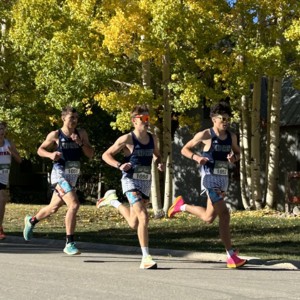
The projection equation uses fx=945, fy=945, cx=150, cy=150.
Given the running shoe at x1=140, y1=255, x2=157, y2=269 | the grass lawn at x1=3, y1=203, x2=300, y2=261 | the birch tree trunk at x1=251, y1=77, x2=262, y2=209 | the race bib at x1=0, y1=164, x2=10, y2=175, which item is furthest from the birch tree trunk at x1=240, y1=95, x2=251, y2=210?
the running shoe at x1=140, y1=255, x2=157, y2=269

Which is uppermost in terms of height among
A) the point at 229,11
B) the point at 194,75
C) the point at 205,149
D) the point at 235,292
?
the point at 229,11

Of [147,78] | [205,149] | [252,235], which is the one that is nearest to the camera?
[205,149]

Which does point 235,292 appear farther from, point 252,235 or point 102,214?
point 102,214

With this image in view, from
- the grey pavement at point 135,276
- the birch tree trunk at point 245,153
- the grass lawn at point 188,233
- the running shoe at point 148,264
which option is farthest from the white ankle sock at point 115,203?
the birch tree trunk at point 245,153

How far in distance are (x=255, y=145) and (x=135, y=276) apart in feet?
57.5

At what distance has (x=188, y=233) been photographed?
59.2 ft

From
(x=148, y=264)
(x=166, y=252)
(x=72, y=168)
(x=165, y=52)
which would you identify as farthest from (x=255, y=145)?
(x=148, y=264)

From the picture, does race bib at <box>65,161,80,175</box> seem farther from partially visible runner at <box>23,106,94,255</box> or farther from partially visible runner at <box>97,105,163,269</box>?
partially visible runner at <box>97,105,163,269</box>

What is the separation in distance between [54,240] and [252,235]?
3.68 meters

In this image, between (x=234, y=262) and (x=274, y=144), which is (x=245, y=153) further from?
(x=234, y=262)

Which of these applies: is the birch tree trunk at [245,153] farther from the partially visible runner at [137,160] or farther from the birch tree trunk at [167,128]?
the partially visible runner at [137,160]

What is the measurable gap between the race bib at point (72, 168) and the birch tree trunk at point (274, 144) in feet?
48.6

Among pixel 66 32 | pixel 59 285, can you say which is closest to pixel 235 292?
pixel 59 285

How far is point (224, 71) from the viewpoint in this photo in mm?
23156
